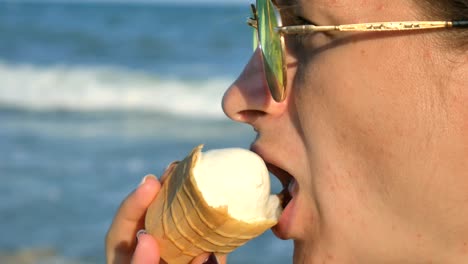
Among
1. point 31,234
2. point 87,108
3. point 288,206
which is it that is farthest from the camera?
→ point 87,108

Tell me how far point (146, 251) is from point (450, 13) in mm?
1054

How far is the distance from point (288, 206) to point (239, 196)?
144mm

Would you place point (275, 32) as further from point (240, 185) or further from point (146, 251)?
point (146, 251)

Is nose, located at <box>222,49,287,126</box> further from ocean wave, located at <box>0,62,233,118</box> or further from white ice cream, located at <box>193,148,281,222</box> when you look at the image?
ocean wave, located at <box>0,62,233,118</box>

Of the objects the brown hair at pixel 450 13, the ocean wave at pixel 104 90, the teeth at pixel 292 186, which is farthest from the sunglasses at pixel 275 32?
the ocean wave at pixel 104 90

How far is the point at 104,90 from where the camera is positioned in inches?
524

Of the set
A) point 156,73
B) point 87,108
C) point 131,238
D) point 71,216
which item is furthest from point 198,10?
point 131,238

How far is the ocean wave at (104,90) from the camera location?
491 inches

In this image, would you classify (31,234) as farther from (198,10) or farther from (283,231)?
(198,10)

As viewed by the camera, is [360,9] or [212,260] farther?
[212,260]

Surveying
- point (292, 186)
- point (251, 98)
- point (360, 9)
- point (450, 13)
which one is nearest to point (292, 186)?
point (292, 186)

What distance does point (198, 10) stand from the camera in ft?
75.6

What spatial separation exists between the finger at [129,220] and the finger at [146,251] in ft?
0.72

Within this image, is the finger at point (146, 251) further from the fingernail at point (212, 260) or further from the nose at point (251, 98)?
the nose at point (251, 98)
